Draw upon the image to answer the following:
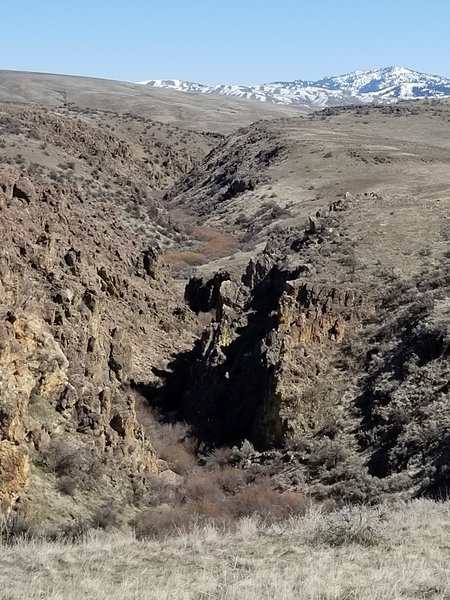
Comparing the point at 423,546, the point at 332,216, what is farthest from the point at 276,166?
the point at 423,546

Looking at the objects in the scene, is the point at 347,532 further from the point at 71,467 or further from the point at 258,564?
the point at 71,467

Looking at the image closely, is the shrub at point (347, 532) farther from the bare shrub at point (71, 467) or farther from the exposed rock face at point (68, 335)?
the exposed rock face at point (68, 335)

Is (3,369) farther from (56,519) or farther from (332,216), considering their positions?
(332,216)

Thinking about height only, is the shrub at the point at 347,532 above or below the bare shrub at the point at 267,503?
above

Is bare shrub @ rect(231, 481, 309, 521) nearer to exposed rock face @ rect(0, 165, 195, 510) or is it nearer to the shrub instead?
exposed rock face @ rect(0, 165, 195, 510)

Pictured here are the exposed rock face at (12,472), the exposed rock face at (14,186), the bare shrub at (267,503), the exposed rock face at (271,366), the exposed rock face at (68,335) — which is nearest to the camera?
the exposed rock face at (12,472)

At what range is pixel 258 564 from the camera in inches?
292

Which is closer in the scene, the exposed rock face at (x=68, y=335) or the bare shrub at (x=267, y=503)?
the exposed rock face at (x=68, y=335)

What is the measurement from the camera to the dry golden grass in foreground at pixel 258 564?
646 centimetres

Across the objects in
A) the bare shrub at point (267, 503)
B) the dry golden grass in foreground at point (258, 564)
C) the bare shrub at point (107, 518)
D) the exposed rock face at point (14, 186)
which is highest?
the exposed rock face at point (14, 186)

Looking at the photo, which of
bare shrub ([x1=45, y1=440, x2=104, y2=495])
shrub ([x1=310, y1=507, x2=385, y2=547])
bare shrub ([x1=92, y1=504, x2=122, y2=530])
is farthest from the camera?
bare shrub ([x1=45, y1=440, x2=104, y2=495])

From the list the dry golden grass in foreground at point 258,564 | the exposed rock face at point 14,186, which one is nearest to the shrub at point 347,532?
the dry golden grass in foreground at point 258,564

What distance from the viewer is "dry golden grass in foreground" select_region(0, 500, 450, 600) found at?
6.46 metres

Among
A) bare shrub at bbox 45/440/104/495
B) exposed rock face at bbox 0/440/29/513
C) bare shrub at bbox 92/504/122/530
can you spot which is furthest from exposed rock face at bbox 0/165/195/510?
bare shrub at bbox 92/504/122/530
